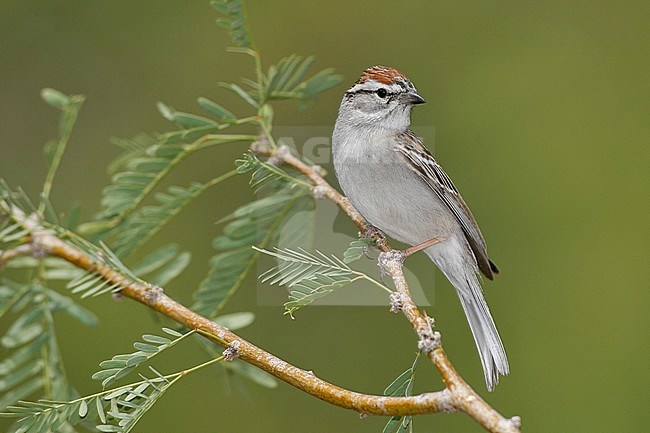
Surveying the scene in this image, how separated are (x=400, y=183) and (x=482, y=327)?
0.58 meters

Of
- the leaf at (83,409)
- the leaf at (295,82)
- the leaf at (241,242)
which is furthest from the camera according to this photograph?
the leaf at (295,82)

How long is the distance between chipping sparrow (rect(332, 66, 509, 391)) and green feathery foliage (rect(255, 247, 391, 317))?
0.96 m

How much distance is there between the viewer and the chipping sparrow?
261cm

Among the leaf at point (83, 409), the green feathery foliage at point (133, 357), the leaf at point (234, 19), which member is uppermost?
the leaf at point (234, 19)

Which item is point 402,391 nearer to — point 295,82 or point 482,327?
point 482,327

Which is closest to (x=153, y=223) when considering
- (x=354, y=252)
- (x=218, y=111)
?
(x=218, y=111)

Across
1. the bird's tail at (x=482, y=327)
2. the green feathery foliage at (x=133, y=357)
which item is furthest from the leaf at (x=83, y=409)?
the bird's tail at (x=482, y=327)

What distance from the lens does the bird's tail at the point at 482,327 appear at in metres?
2.16

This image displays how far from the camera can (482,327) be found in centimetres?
246

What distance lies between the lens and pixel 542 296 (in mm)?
3654

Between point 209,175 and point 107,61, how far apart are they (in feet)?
3.51

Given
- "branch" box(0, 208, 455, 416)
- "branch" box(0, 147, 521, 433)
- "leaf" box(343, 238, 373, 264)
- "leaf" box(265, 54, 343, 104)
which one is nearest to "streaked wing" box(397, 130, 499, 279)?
"leaf" box(265, 54, 343, 104)

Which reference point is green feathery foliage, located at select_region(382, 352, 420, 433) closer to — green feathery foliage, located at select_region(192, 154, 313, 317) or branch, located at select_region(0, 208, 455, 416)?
branch, located at select_region(0, 208, 455, 416)

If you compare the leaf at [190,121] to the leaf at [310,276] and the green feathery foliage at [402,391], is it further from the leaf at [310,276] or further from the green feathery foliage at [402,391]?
the green feathery foliage at [402,391]
